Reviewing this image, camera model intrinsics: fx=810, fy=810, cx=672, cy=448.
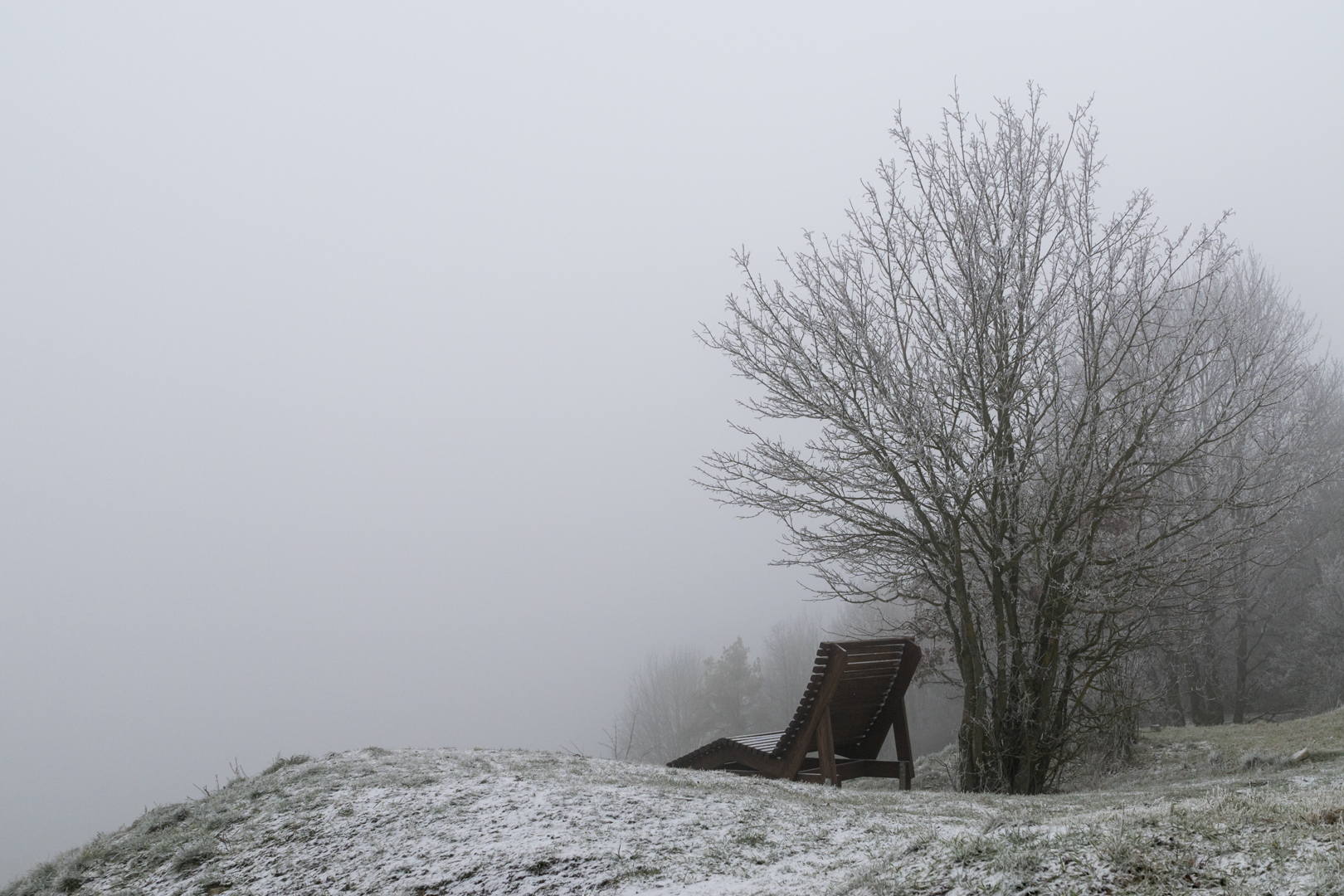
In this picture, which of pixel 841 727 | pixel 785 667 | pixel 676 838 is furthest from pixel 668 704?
pixel 676 838

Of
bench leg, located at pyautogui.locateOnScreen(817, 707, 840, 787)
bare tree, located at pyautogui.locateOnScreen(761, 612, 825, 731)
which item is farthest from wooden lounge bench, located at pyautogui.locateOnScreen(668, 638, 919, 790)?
bare tree, located at pyautogui.locateOnScreen(761, 612, 825, 731)

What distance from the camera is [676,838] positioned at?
4102mm

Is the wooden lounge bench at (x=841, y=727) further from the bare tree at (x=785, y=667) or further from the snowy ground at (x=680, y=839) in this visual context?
the bare tree at (x=785, y=667)

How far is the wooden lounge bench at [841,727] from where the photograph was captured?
334 inches

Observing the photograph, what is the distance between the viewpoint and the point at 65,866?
488cm

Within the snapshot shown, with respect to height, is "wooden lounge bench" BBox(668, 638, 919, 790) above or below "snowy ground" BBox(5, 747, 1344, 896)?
above

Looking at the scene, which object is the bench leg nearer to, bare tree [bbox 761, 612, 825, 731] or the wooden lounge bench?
the wooden lounge bench

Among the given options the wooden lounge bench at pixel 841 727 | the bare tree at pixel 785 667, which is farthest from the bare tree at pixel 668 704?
the wooden lounge bench at pixel 841 727

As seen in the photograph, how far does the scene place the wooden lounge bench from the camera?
848 cm

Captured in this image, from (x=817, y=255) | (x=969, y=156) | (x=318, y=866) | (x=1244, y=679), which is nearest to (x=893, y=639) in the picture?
(x=817, y=255)

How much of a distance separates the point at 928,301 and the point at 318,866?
7.04m

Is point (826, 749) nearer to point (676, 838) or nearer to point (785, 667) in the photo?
point (676, 838)

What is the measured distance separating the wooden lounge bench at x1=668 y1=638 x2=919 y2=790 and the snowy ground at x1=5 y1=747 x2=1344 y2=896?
2.12m

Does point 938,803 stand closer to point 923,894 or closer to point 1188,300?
point 923,894
